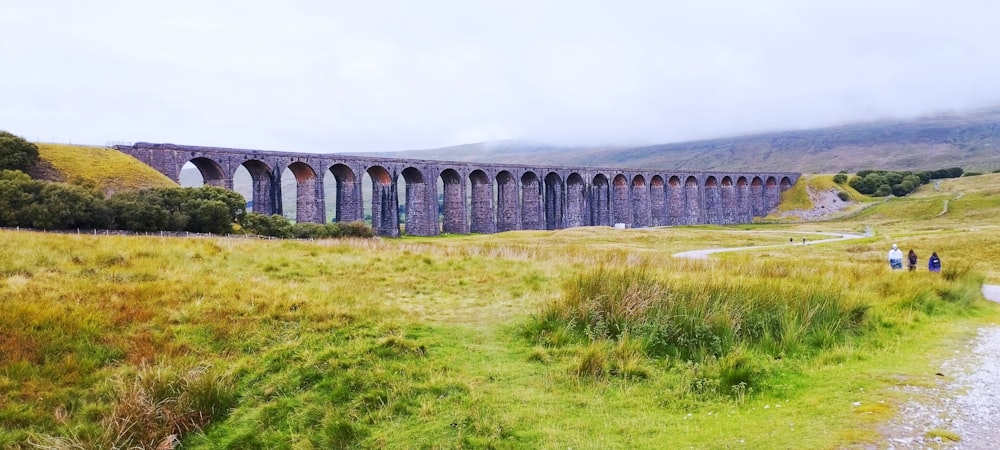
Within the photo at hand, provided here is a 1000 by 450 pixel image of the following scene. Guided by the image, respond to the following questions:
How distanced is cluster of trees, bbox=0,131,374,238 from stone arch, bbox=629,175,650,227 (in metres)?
56.3

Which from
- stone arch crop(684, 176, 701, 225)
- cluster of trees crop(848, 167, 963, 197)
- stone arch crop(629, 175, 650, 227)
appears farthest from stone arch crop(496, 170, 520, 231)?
cluster of trees crop(848, 167, 963, 197)

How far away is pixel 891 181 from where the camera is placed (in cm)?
9781

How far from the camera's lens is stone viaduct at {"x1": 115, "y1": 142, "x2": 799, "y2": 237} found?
159 feet

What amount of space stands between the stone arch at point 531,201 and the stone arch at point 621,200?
47.1ft

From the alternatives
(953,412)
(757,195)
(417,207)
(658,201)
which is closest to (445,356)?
(953,412)

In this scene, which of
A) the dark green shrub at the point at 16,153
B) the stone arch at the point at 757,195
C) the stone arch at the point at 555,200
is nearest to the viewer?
the dark green shrub at the point at 16,153

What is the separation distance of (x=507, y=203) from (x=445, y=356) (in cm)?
6083

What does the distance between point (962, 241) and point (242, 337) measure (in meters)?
37.6

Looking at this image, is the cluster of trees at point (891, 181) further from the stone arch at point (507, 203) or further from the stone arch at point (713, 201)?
the stone arch at point (507, 203)

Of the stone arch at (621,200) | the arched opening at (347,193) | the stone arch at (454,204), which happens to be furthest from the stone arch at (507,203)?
the arched opening at (347,193)

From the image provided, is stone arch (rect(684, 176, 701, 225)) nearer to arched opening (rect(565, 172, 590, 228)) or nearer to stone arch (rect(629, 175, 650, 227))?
stone arch (rect(629, 175, 650, 227))

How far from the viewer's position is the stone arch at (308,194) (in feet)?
165

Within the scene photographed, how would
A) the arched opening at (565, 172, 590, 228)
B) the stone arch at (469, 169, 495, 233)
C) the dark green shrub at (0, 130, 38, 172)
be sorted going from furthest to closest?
the arched opening at (565, 172, 590, 228), the stone arch at (469, 169, 495, 233), the dark green shrub at (0, 130, 38, 172)

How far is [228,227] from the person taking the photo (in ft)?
107
